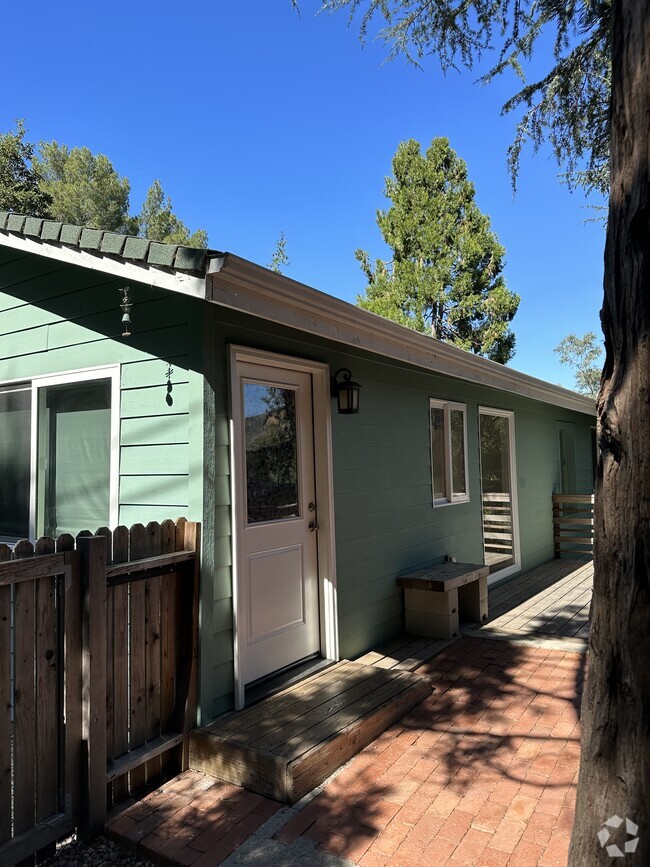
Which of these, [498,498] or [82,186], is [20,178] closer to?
[82,186]

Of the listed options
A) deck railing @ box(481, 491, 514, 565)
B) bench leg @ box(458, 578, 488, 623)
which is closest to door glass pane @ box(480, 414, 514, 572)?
deck railing @ box(481, 491, 514, 565)

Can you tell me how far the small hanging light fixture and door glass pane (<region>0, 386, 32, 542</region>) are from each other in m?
1.15

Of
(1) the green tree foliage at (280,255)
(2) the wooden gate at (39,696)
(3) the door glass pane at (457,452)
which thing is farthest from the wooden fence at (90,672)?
(1) the green tree foliage at (280,255)

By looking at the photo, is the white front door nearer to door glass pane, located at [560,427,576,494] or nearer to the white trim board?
the white trim board

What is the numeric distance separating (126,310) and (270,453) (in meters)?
1.20

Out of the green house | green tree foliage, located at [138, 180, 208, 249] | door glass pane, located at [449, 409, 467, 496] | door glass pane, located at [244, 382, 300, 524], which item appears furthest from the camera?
green tree foliage, located at [138, 180, 208, 249]

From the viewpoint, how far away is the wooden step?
2520mm

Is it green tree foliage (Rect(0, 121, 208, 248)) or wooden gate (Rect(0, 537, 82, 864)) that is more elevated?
green tree foliage (Rect(0, 121, 208, 248))

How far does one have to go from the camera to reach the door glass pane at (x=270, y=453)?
3418 mm

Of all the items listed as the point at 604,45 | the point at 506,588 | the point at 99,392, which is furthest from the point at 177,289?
the point at 506,588

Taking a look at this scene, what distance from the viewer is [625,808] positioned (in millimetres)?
1256

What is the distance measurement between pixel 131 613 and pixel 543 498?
7213 millimetres

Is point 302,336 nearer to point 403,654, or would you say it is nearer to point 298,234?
point 403,654

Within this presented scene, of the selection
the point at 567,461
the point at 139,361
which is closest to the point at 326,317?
the point at 139,361
